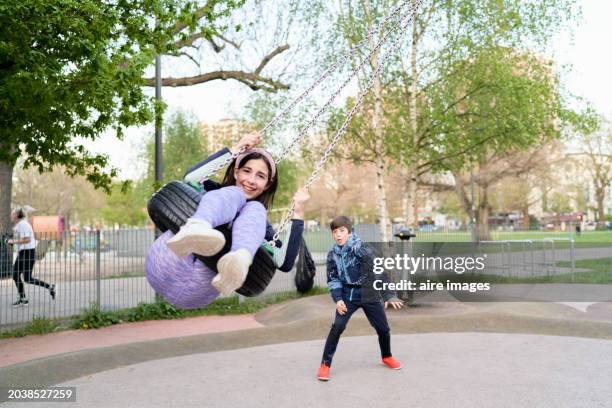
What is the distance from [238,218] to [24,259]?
23.3 ft

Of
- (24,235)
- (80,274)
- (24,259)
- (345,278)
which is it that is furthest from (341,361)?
(24,235)

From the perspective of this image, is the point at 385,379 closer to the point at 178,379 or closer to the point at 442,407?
the point at 442,407

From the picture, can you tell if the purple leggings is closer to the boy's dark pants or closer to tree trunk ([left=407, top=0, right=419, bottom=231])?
the boy's dark pants

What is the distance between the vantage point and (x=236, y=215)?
9.70 feet

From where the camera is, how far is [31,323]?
8.23 metres

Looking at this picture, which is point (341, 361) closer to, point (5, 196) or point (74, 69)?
point (74, 69)

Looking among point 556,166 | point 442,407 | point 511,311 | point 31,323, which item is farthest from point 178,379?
point 556,166

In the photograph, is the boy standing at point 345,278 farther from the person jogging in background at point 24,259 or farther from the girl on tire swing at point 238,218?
the person jogging in background at point 24,259

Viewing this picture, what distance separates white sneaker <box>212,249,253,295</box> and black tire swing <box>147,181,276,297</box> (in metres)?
0.27

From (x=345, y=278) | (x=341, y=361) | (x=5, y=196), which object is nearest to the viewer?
(x=345, y=278)

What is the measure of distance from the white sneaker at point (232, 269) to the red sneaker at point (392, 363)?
389cm

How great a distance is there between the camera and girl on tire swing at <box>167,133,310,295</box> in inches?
101

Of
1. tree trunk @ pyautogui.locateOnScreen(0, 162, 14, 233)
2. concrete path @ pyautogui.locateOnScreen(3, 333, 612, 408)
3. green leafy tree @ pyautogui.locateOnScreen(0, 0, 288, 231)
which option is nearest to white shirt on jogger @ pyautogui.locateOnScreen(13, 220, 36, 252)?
green leafy tree @ pyautogui.locateOnScreen(0, 0, 288, 231)

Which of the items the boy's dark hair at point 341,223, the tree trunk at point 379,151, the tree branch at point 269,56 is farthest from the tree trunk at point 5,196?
the boy's dark hair at point 341,223
